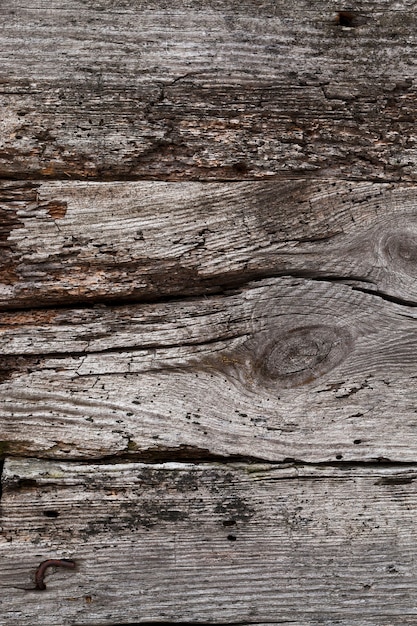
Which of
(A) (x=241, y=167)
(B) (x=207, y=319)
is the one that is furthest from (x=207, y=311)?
(A) (x=241, y=167)

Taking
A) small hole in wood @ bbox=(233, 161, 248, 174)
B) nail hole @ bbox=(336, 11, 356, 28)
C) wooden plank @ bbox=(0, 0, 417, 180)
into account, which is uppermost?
nail hole @ bbox=(336, 11, 356, 28)

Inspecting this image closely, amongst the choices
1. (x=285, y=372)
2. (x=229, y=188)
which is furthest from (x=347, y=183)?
(x=285, y=372)

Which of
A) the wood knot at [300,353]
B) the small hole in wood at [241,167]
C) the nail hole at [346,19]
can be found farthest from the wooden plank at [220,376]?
the nail hole at [346,19]

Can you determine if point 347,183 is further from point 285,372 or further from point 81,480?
point 81,480

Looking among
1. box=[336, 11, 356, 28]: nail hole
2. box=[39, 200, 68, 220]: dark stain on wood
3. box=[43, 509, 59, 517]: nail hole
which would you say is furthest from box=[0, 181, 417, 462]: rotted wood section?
box=[336, 11, 356, 28]: nail hole

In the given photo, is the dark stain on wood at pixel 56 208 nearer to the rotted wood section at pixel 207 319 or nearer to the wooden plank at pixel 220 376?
the rotted wood section at pixel 207 319

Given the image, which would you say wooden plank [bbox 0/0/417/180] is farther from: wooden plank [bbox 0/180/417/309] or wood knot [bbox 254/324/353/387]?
wood knot [bbox 254/324/353/387]

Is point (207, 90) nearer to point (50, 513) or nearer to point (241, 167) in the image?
point (241, 167)
